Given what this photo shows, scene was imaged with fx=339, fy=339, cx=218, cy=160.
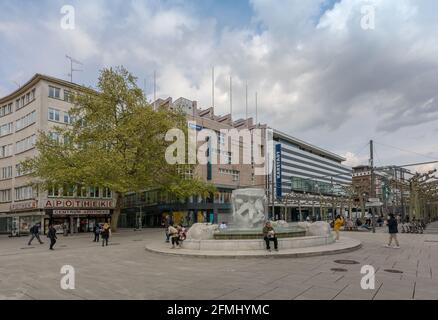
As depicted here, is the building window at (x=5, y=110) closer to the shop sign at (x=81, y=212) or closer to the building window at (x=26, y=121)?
the building window at (x=26, y=121)

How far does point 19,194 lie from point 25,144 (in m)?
7.23

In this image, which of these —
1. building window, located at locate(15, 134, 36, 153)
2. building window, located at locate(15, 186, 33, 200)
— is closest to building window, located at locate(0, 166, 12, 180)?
building window, located at locate(15, 186, 33, 200)

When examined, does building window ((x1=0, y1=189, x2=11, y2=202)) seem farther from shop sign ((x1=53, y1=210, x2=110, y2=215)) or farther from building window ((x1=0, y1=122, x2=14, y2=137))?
shop sign ((x1=53, y1=210, x2=110, y2=215))

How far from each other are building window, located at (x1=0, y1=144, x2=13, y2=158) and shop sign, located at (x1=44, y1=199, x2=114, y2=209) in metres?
15.3

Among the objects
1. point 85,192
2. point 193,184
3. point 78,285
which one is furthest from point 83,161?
point 78,285

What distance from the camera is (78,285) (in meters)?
10.4

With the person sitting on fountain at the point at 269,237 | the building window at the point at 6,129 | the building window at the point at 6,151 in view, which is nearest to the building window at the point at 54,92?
the building window at the point at 6,129

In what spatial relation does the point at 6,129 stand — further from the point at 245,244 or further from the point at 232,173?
the point at 245,244

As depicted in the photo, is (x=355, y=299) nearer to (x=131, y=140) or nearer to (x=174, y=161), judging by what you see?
(x=131, y=140)

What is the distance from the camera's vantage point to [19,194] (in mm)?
48188

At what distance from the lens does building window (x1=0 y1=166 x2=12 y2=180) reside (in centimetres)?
5103

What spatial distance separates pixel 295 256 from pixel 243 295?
24.2 feet

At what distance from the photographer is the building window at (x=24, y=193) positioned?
4541 centimetres

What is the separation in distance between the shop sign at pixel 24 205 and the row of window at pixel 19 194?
85cm
